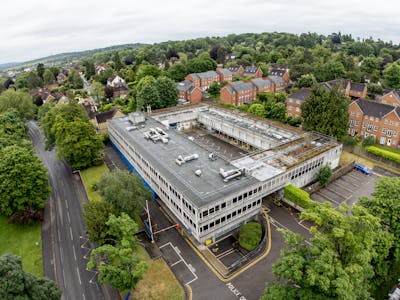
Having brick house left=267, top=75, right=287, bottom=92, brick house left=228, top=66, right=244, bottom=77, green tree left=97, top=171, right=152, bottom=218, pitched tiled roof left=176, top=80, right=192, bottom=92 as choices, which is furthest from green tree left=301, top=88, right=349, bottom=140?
brick house left=228, top=66, right=244, bottom=77

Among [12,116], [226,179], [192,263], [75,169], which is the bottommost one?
[192,263]

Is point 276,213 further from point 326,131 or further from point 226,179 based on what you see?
point 326,131

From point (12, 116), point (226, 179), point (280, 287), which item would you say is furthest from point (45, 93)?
point (280, 287)

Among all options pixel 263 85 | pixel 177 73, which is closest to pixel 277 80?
pixel 263 85

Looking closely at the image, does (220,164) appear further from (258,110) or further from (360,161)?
(258,110)

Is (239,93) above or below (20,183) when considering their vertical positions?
above

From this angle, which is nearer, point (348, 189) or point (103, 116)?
point (348, 189)
